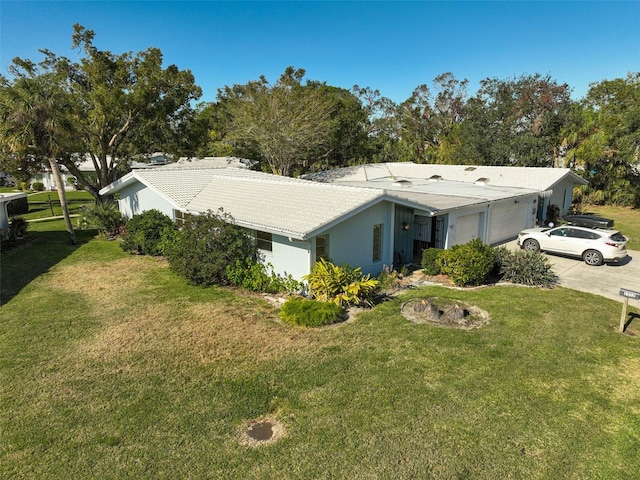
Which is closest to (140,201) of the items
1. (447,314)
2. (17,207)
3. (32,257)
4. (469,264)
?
(32,257)

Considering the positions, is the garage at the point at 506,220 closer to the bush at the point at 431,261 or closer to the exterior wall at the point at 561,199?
the exterior wall at the point at 561,199

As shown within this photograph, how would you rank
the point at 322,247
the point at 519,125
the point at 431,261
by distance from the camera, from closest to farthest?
the point at 322,247, the point at 431,261, the point at 519,125

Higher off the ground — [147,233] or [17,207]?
[147,233]

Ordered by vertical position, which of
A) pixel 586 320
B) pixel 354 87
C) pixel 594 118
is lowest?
pixel 586 320

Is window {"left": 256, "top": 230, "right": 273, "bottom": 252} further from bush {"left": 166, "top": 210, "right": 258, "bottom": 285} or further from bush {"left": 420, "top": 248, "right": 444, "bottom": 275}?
bush {"left": 420, "top": 248, "right": 444, "bottom": 275}

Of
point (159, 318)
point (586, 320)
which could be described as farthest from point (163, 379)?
point (586, 320)

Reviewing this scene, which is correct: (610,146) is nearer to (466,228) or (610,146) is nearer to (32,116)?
(466,228)

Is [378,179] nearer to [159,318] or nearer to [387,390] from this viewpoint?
[159,318]
